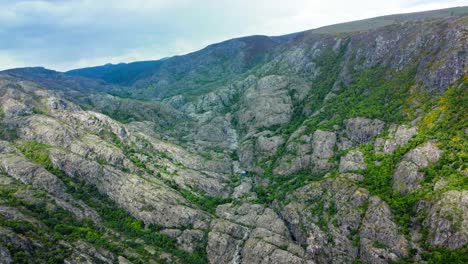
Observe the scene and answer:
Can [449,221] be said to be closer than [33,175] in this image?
Yes

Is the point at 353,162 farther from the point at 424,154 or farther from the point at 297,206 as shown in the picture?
the point at 297,206

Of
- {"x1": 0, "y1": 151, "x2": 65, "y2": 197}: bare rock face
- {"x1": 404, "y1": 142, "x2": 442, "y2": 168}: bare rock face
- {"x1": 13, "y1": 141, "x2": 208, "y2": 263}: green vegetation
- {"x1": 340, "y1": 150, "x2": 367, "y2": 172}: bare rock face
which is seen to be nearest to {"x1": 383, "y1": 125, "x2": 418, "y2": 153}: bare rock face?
{"x1": 404, "y1": 142, "x2": 442, "y2": 168}: bare rock face

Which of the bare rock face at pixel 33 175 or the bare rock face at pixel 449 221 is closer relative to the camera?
the bare rock face at pixel 449 221

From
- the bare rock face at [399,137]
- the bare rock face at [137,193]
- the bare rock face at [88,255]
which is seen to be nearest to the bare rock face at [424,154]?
the bare rock face at [399,137]

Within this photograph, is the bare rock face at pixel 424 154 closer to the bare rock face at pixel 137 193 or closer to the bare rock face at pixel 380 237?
the bare rock face at pixel 380 237

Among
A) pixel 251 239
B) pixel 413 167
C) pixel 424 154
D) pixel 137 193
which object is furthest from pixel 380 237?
pixel 137 193

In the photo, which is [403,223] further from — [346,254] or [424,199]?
[346,254]
